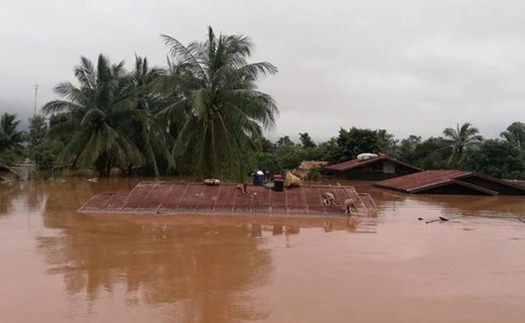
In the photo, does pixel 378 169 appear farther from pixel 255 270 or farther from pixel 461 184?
pixel 255 270

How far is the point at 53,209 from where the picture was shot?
→ 14828mm

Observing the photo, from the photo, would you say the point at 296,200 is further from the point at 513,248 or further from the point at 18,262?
the point at 18,262

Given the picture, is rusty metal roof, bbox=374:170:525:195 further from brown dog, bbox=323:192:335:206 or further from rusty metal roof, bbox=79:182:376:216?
brown dog, bbox=323:192:335:206

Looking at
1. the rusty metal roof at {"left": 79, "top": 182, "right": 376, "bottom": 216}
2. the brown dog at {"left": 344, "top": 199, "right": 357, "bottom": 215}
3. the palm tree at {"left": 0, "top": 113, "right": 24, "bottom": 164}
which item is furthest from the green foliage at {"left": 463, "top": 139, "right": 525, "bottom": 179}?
the palm tree at {"left": 0, "top": 113, "right": 24, "bottom": 164}

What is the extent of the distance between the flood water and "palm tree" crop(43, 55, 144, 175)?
14.3 metres

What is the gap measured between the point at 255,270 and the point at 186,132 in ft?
37.7

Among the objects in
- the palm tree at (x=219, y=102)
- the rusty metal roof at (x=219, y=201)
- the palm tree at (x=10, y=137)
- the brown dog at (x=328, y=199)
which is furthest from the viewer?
the palm tree at (x=10, y=137)

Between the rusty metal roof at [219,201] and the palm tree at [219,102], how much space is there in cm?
239

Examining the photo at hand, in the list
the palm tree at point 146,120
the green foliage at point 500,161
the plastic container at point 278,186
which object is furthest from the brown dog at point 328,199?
the green foliage at point 500,161

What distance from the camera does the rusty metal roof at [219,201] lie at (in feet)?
47.3

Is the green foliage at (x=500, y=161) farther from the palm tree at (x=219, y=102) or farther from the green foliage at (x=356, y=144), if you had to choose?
the palm tree at (x=219, y=102)

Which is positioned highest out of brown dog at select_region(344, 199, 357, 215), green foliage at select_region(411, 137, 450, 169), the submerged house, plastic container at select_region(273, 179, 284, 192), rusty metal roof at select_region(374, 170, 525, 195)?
green foliage at select_region(411, 137, 450, 169)

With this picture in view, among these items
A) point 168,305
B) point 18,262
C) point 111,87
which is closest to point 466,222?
point 168,305

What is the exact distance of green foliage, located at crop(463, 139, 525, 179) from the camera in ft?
104
